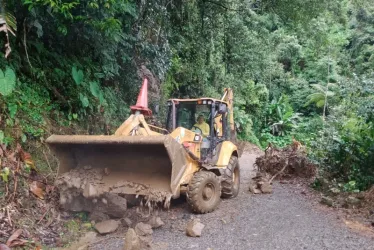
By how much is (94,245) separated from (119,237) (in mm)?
392

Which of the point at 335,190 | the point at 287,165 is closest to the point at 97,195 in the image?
the point at 335,190

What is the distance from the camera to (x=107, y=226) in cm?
555

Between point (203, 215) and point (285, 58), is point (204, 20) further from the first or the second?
point (285, 58)

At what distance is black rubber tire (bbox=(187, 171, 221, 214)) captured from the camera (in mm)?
6188

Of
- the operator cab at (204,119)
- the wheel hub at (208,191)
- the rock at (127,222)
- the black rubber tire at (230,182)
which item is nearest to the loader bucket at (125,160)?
the rock at (127,222)

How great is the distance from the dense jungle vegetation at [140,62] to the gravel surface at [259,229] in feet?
6.75

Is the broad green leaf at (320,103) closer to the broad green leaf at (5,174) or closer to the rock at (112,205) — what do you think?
the rock at (112,205)

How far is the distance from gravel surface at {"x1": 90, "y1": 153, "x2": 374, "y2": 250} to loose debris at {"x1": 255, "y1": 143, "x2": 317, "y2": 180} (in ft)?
9.69

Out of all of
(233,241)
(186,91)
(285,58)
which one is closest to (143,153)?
(233,241)

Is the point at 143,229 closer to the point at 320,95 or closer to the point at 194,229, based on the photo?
the point at 194,229

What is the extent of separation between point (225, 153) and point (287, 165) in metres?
3.77

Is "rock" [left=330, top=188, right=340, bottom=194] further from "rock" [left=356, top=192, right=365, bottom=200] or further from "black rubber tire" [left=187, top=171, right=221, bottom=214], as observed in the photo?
"black rubber tire" [left=187, top=171, right=221, bottom=214]

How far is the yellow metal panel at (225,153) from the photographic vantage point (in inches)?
299

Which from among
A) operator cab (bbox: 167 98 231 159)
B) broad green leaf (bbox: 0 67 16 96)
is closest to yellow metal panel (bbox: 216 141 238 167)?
operator cab (bbox: 167 98 231 159)
